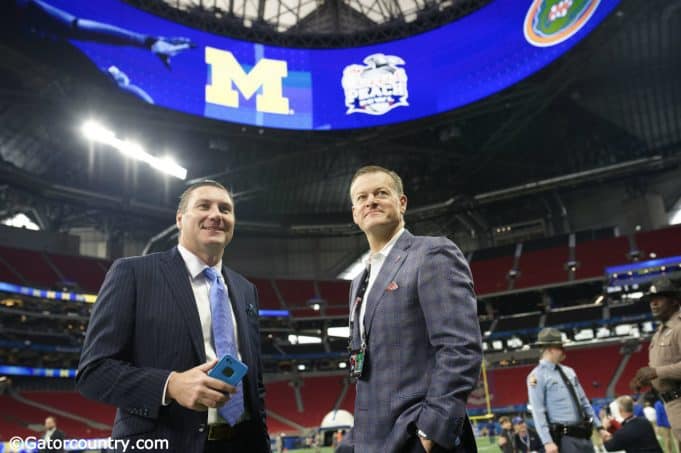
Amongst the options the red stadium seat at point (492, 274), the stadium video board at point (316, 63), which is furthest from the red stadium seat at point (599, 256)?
the stadium video board at point (316, 63)

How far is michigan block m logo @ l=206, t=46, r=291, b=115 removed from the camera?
974 inches

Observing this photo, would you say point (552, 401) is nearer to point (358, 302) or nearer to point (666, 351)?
point (666, 351)

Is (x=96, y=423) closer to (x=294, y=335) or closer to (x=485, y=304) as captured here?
(x=294, y=335)

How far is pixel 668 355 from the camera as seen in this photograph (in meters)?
4.68

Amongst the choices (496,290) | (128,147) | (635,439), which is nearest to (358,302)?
(635,439)

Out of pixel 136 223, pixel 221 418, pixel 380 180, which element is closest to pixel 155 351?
pixel 221 418

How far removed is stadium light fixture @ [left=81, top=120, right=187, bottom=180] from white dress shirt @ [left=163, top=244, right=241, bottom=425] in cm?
2350

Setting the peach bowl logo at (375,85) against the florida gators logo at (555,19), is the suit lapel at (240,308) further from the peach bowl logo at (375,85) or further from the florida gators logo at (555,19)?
the peach bowl logo at (375,85)

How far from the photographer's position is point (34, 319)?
28.5 meters

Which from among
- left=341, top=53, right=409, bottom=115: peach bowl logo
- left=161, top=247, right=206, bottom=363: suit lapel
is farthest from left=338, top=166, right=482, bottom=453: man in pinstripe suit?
left=341, top=53, right=409, bottom=115: peach bowl logo

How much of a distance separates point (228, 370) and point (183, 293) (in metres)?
0.62

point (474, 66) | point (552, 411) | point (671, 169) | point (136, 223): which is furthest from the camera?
point (136, 223)

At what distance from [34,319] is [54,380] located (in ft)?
11.5

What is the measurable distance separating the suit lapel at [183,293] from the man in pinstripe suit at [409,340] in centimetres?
78
